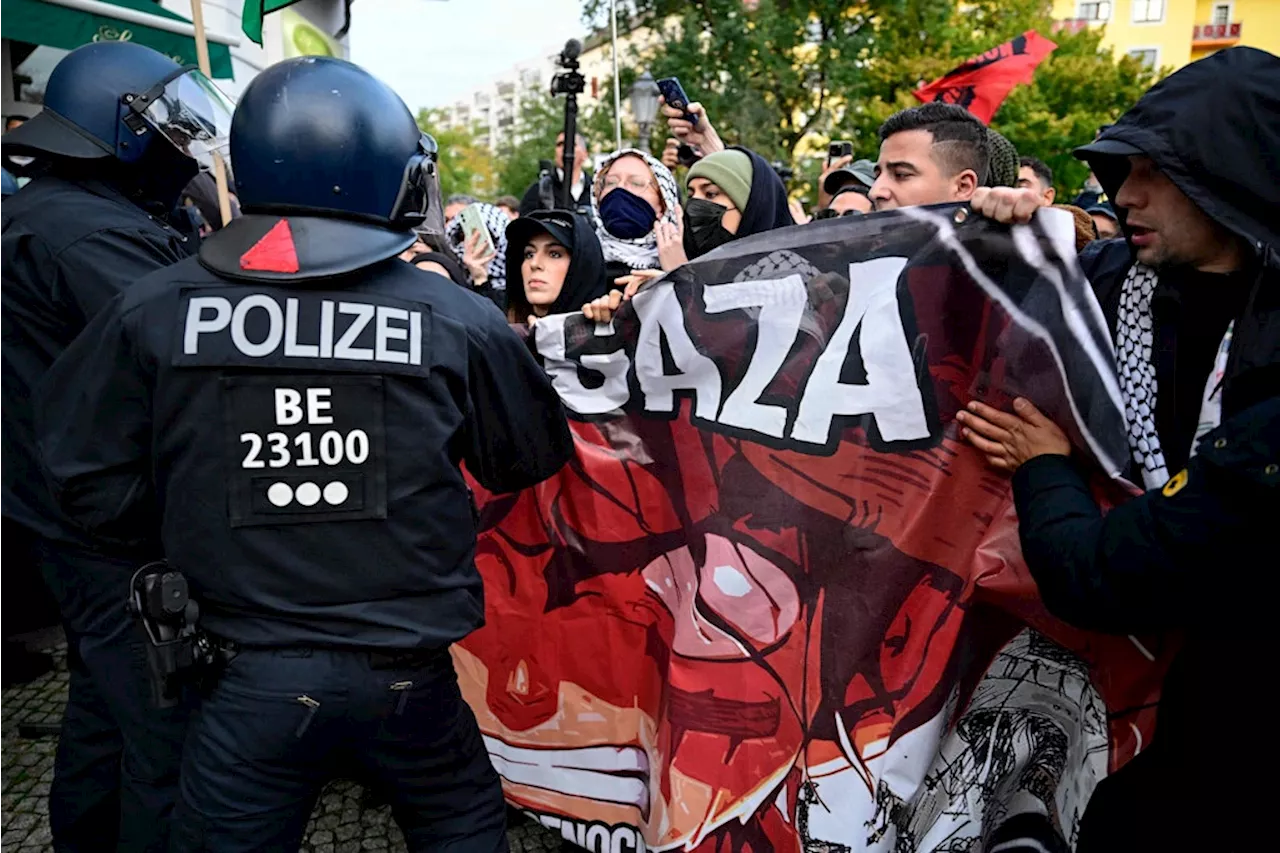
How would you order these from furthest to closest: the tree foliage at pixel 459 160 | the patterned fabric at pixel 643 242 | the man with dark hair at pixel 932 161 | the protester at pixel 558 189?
the tree foliage at pixel 459 160, the protester at pixel 558 189, the patterned fabric at pixel 643 242, the man with dark hair at pixel 932 161

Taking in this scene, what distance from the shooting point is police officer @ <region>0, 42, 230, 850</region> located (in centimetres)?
Answer: 249

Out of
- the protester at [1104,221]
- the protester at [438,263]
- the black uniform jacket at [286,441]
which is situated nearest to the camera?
the black uniform jacket at [286,441]

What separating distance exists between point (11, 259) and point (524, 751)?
1.99m

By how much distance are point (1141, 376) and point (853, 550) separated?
731 mm

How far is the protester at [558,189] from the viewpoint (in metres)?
5.87

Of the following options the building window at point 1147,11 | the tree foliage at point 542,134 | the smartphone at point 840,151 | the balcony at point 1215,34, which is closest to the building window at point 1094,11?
the building window at point 1147,11

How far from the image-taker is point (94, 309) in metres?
2.49

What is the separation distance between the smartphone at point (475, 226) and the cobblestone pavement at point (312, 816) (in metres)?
3.03

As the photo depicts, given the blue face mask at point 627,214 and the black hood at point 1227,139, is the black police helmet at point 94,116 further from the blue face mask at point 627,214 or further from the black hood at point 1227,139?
the black hood at point 1227,139

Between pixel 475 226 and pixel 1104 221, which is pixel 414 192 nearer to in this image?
pixel 475 226

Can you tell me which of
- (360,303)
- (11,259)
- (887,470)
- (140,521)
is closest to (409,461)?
(360,303)

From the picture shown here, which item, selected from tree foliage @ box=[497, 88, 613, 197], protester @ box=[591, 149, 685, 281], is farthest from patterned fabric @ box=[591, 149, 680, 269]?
tree foliage @ box=[497, 88, 613, 197]

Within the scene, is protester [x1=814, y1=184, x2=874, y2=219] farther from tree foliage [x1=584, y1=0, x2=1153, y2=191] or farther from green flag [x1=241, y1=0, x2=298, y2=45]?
tree foliage [x1=584, y1=0, x2=1153, y2=191]

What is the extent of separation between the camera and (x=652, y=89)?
484 inches
